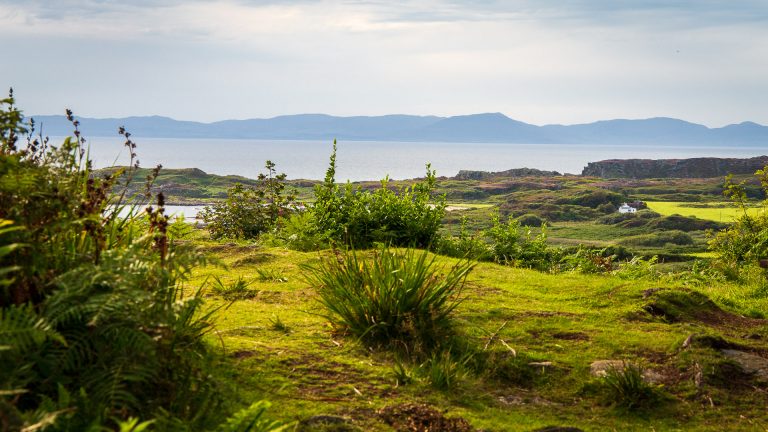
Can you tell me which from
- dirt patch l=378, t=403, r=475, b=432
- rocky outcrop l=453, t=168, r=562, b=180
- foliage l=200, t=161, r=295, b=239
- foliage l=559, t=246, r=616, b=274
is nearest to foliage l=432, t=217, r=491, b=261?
foliage l=559, t=246, r=616, b=274

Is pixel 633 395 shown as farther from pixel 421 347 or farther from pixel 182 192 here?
pixel 182 192

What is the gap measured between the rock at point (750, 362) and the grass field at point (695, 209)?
154ft

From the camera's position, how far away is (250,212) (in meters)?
15.3

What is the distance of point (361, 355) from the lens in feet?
17.0

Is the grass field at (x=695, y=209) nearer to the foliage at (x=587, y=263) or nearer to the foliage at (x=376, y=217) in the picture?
the foliage at (x=587, y=263)

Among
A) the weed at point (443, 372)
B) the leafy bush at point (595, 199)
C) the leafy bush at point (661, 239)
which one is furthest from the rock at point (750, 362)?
the leafy bush at point (595, 199)

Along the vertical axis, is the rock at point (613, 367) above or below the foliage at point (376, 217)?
below

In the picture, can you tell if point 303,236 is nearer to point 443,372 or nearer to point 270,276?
point 270,276

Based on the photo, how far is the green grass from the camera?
434 cm

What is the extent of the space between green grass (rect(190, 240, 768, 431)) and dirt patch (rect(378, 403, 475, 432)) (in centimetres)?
8

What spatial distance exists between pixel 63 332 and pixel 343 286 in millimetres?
2967

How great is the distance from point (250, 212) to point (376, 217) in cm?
572

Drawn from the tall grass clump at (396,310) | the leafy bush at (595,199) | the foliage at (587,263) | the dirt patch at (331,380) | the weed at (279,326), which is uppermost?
the tall grass clump at (396,310)

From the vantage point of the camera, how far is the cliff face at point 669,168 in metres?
104
